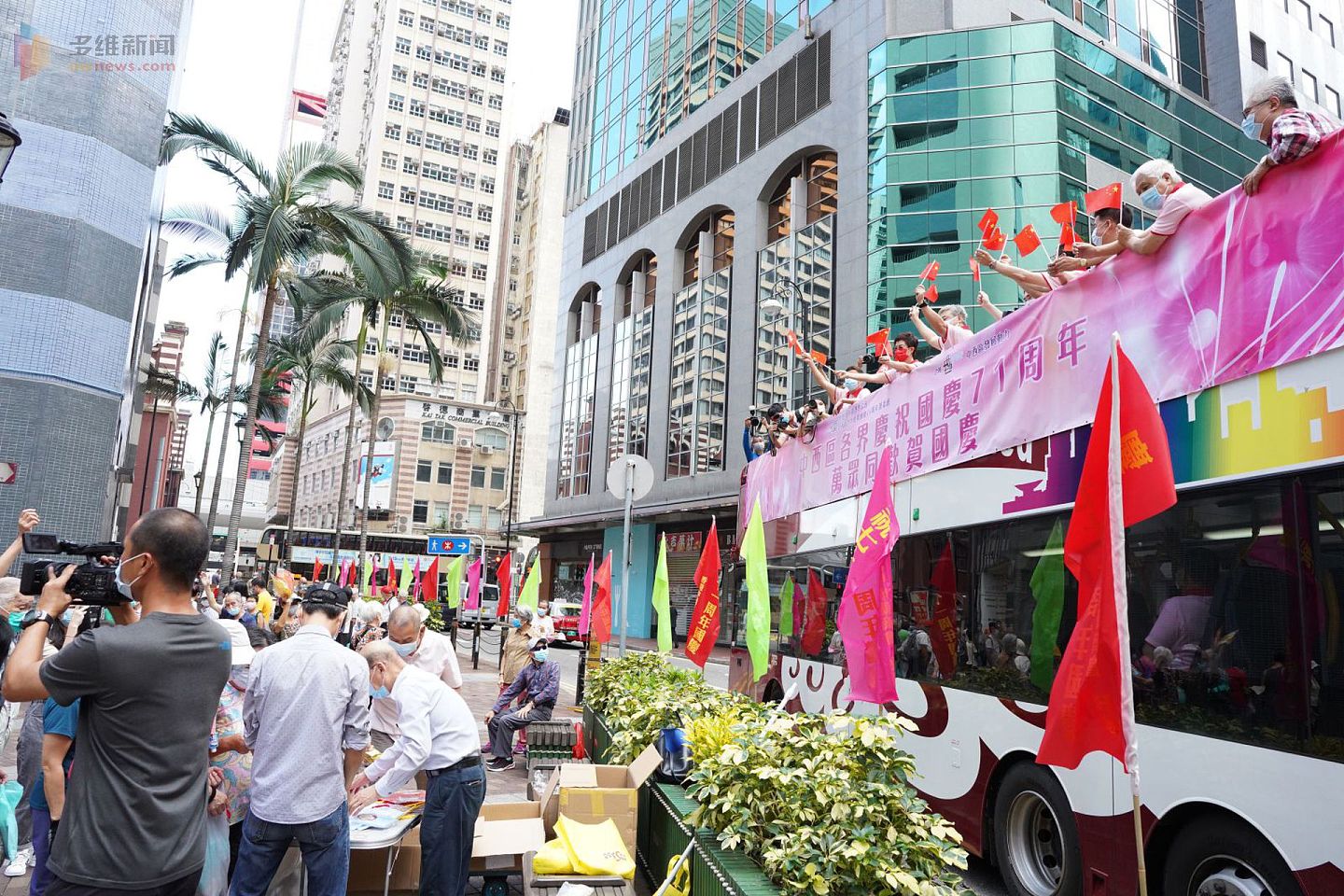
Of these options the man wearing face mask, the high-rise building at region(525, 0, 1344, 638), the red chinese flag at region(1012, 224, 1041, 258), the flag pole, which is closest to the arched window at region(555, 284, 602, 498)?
the high-rise building at region(525, 0, 1344, 638)

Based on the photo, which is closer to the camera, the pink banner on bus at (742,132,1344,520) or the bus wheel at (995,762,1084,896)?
the pink banner on bus at (742,132,1344,520)

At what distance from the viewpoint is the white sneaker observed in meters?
5.84

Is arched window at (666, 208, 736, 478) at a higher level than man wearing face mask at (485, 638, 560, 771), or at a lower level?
higher

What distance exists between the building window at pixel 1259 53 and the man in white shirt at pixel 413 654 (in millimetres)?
37593

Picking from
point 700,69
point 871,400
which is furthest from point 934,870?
point 700,69

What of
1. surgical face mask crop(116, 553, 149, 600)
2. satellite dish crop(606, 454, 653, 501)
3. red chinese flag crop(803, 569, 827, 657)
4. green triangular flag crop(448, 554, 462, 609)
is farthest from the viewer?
green triangular flag crop(448, 554, 462, 609)

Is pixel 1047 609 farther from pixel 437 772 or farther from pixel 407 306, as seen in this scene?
pixel 407 306

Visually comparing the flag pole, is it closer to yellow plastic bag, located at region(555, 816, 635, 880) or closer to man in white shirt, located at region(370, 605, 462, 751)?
yellow plastic bag, located at region(555, 816, 635, 880)

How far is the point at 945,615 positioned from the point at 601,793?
3018 mm

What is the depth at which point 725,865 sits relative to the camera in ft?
13.2

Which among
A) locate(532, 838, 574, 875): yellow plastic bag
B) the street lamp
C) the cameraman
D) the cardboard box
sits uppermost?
the street lamp

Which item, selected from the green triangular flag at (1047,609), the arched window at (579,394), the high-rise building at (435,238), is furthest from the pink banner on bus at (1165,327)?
the high-rise building at (435,238)

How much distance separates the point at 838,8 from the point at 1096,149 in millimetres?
9453

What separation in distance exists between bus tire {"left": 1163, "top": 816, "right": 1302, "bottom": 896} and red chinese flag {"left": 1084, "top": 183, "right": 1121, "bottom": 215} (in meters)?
3.43
